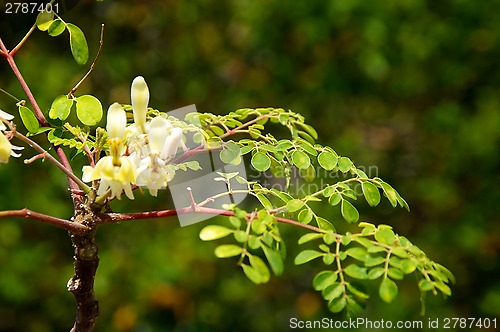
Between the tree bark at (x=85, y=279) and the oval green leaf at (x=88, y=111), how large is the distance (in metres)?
0.12

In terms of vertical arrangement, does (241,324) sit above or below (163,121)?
below

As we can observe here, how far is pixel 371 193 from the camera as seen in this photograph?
0.73 meters

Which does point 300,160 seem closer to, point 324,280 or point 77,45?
point 324,280

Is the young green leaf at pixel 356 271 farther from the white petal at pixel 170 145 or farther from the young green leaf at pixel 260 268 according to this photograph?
the white petal at pixel 170 145

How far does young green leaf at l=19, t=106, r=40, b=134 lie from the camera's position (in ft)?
2.36

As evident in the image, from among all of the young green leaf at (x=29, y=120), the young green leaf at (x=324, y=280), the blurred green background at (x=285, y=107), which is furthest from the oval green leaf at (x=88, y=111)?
the blurred green background at (x=285, y=107)

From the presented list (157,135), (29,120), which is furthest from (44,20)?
(157,135)

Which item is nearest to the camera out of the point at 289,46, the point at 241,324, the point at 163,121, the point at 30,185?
the point at 163,121

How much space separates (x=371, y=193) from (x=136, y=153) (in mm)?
253

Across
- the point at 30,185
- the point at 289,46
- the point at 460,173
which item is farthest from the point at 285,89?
the point at 30,185

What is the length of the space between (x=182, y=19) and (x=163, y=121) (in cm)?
156

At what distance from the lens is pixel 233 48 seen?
7.33 feet

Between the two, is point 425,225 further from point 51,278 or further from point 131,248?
point 51,278

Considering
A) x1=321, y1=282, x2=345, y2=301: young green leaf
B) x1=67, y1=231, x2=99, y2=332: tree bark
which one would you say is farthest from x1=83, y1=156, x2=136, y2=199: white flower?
x1=321, y1=282, x2=345, y2=301: young green leaf
